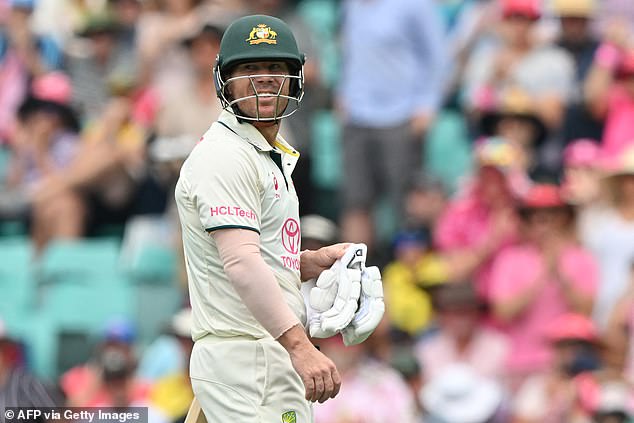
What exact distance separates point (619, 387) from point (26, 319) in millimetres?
4808

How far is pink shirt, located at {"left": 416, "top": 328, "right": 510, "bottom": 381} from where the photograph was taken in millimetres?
9492

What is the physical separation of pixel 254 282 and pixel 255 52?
0.79 meters

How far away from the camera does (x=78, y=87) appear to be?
1275 cm

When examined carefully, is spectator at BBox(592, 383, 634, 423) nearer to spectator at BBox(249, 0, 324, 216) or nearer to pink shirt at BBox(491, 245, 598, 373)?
pink shirt at BBox(491, 245, 598, 373)

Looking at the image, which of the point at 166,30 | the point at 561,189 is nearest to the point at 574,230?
the point at 561,189

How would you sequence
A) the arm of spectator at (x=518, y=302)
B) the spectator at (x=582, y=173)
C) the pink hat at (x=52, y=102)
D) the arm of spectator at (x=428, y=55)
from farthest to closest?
the pink hat at (x=52, y=102)
the arm of spectator at (x=428, y=55)
the spectator at (x=582, y=173)
the arm of spectator at (x=518, y=302)

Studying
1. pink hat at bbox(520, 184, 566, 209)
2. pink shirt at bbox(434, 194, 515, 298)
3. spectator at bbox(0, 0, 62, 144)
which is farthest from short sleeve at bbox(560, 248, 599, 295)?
spectator at bbox(0, 0, 62, 144)

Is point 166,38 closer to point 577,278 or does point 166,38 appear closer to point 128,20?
point 128,20

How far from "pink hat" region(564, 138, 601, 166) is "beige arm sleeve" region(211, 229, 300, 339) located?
5401 mm

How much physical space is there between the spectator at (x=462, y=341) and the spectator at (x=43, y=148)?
336cm

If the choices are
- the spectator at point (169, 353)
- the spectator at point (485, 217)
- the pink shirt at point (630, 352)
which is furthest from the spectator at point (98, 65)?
the pink shirt at point (630, 352)

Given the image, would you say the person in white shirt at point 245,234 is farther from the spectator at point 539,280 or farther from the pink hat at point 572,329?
the spectator at point 539,280

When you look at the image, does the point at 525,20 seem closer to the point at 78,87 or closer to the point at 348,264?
the point at 78,87

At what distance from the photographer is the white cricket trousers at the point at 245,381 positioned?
5.27 m
